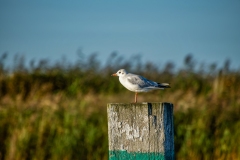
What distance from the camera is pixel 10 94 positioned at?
1095cm

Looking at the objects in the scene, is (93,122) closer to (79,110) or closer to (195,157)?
(79,110)

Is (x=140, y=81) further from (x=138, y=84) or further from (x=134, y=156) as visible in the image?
(x=134, y=156)

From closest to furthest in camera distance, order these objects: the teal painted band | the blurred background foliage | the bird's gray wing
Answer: the teal painted band < the bird's gray wing < the blurred background foliage

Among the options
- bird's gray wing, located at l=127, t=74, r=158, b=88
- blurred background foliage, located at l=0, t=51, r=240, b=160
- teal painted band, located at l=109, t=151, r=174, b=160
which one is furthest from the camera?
blurred background foliage, located at l=0, t=51, r=240, b=160

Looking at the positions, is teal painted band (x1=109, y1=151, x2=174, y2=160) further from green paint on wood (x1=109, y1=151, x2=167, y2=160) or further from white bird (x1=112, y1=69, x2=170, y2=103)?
white bird (x1=112, y1=69, x2=170, y2=103)

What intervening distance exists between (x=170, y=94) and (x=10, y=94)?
297 cm

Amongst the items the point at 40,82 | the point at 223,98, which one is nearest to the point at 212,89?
the point at 223,98

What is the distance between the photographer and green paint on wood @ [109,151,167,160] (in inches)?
115

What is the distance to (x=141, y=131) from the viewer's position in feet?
9.68

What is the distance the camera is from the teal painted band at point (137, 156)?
293 cm

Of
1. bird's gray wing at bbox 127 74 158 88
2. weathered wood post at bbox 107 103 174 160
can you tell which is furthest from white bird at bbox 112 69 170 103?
weathered wood post at bbox 107 103 174 160

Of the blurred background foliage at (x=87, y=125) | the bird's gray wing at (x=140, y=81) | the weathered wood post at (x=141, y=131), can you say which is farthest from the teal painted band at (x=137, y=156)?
the blurred background foliage at (x=87, y=125)

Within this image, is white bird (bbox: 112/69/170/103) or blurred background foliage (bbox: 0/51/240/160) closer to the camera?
white bird (bbox: 112/69/170/103)

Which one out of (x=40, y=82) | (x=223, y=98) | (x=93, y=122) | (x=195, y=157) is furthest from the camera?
(x=40, y=82)
